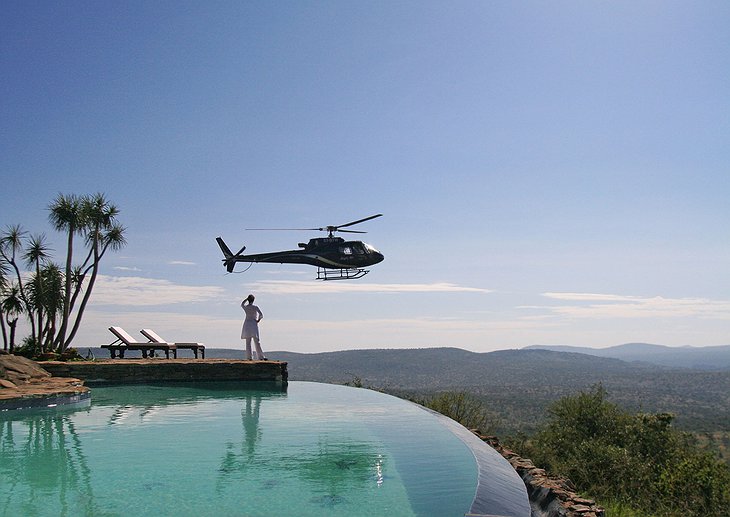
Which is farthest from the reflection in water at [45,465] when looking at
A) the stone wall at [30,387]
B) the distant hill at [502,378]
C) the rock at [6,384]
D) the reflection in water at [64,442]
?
the distant hill at [502,378]

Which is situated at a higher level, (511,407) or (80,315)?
(80,315)

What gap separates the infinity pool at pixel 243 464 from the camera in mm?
4930

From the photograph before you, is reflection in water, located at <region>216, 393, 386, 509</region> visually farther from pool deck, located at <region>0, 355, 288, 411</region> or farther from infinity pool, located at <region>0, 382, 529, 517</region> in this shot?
pool deck, located at <region>0, 355, 288, 411</region>

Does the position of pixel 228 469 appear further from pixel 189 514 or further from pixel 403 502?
pixel 403 502

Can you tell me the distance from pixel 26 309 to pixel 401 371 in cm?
9843

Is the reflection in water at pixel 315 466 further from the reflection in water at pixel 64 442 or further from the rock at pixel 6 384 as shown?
the rock at pixel 6 384

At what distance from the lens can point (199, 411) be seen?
10164 mm

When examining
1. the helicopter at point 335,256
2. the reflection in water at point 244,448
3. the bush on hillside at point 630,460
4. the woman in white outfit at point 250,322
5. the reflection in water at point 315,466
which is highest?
the helicopter at point 335,256

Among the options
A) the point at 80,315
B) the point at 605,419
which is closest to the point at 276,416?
the point at 605,419

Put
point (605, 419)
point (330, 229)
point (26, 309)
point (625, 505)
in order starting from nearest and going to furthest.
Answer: point (625, 505) → point (605, 419) → point (330, 229) → point (26, 309)

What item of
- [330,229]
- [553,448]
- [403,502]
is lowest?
[553,448]

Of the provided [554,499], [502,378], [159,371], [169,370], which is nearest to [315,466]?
[554,499]

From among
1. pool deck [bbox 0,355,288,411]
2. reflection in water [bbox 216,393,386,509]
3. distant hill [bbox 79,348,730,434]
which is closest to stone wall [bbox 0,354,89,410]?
pool deck [bbox 0,355,288,411]

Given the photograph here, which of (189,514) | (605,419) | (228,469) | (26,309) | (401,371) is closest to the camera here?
(189,514)
